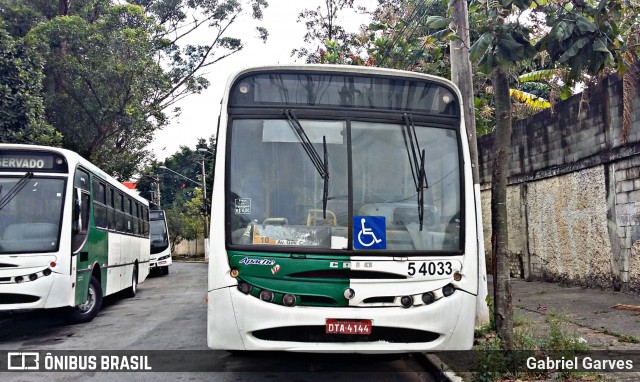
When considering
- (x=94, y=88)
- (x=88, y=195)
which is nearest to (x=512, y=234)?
(x=88, y=195)

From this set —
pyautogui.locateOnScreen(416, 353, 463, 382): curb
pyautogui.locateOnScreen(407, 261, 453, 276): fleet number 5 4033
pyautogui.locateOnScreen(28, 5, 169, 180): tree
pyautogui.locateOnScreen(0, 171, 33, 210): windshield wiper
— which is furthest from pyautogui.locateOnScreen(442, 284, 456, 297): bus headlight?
pyautogui.locateOnScreen(28, 5, 169, 180): tree

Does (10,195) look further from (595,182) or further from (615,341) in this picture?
(595,182)

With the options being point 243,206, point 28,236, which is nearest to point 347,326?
point 243,206

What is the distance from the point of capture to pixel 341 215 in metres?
5.75

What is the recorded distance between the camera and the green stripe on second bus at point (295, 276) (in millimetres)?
5520

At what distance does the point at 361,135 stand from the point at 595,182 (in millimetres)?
7313

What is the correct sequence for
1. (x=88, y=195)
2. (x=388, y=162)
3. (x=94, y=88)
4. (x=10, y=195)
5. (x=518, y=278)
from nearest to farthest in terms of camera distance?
(x=388, y=162), (x=10, y=195), (x=88, y=195), (x=518, y=278), (x=94, y=88)

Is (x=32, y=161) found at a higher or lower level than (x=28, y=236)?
higher

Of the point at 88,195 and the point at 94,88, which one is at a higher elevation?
the point at 94,88

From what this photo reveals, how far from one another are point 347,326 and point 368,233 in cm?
87

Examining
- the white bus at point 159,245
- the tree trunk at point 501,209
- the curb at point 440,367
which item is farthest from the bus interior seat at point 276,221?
the white bus at point 159,245

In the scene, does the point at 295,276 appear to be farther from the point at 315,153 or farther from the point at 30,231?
the point at 30,231

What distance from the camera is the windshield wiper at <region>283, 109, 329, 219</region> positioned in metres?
5.77

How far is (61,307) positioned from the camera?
31.1 feet
